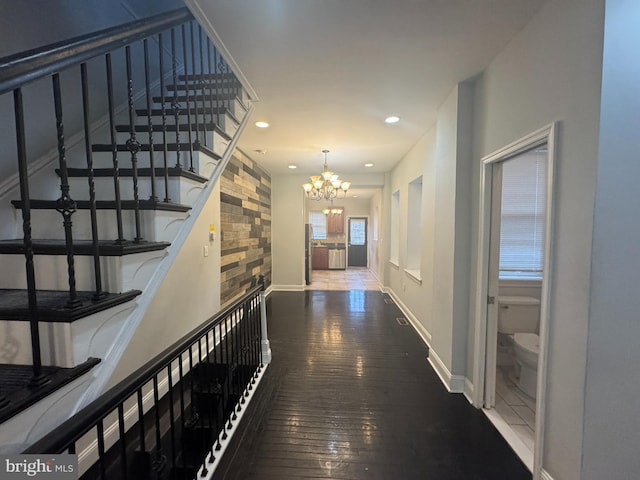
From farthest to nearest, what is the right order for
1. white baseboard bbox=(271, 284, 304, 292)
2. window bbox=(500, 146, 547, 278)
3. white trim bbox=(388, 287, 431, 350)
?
white baseboard bbox=(271, 284, 304, 292), white trim bbox=(388, 287, 431, 350), window bbox=(500, 146, 547, 278)

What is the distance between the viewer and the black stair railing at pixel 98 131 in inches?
31.9

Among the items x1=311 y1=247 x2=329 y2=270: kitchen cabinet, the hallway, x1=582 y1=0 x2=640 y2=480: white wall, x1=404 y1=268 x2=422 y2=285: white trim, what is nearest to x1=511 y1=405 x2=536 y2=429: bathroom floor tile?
x1=582 y1=0 x2=640 y2=480: white wall

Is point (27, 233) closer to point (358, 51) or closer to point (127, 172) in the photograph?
point (127, 172)

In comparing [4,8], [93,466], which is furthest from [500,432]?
[4,8]

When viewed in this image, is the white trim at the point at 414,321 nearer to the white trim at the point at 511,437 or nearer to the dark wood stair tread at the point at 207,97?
the white trim at the point at 511,437

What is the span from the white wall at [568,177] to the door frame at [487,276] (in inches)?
1.1

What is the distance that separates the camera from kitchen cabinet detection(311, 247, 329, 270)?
33.0 ft

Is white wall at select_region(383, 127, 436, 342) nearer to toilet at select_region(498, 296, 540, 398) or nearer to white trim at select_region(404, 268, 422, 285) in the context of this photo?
white trim at select_region(404, 268, 422, 285)

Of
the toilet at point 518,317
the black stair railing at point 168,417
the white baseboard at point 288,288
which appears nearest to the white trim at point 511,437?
the toilet at point 518,317

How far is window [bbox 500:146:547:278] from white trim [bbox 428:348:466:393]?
50.1 inches

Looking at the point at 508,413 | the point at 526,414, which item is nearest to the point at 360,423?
the point at 508,413

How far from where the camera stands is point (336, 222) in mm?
10562

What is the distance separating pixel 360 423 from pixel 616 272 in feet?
6.04

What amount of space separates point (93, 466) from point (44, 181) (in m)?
1.85
